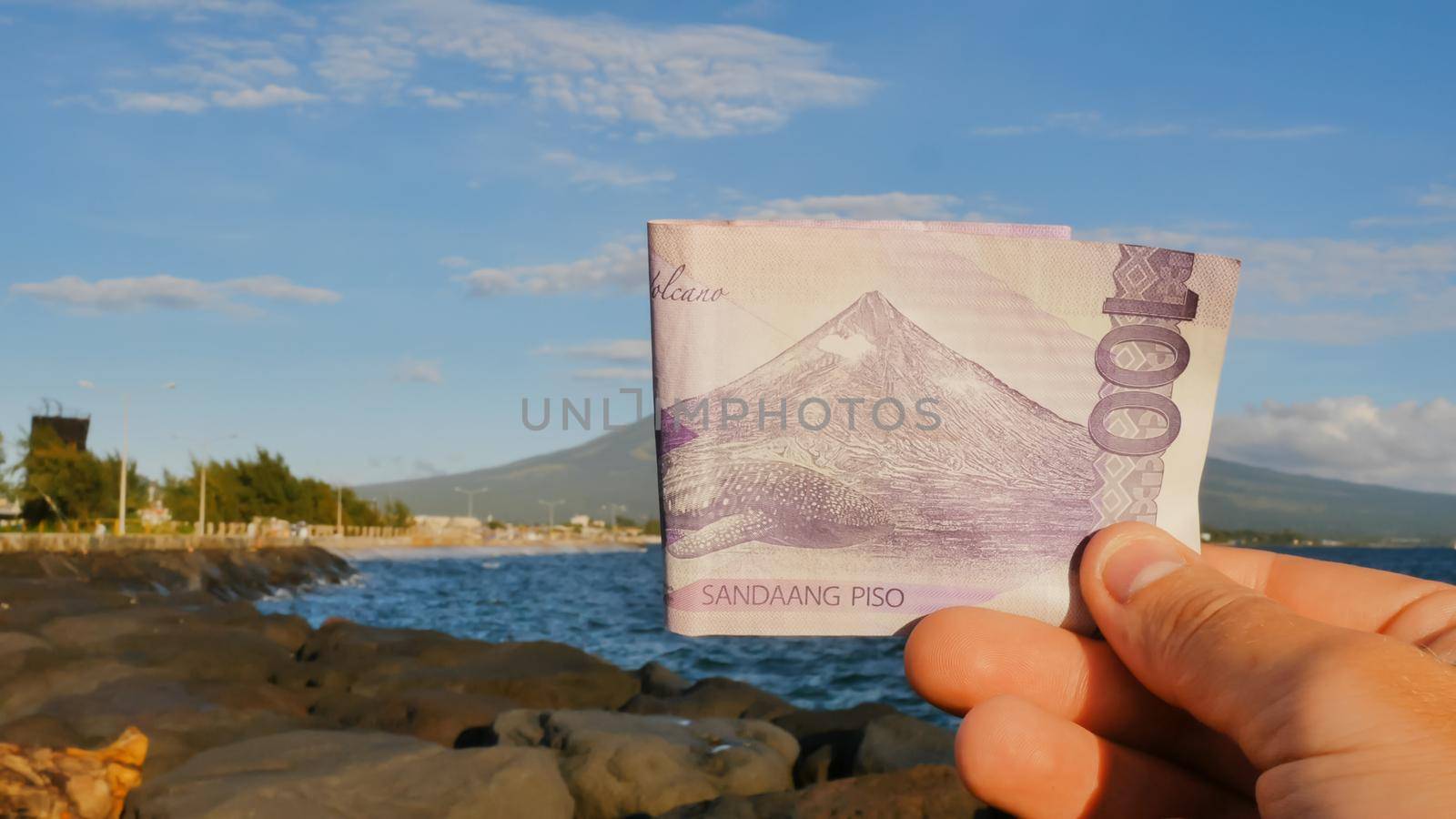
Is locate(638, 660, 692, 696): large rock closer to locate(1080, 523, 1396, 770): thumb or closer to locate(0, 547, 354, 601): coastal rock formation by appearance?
locate(1080, 523, 1396, 770): thumb

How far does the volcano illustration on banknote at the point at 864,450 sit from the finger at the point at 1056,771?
1.51 ft

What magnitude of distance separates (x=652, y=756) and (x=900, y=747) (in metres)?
2.16

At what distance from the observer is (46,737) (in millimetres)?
8305

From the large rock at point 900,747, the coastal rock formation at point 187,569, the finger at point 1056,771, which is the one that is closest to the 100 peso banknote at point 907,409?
the finger at point 1056,771

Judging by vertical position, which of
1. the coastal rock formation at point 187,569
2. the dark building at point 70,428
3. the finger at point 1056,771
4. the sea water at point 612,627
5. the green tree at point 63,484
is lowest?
the sea water at point 612,627


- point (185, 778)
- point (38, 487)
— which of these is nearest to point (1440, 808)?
point (185, 778)

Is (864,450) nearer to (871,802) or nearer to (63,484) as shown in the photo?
(871,802)

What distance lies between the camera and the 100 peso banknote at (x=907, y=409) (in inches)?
98.4

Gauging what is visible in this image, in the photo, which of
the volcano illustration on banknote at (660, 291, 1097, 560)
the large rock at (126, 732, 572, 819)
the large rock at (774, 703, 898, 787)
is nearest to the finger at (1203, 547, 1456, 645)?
the volcano illustration on banknote at (660, 291, 1097, 560)

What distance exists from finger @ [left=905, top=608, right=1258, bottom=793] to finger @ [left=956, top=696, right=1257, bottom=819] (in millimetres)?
54

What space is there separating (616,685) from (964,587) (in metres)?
11.0

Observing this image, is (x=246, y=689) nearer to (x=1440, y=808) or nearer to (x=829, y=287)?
(x=829, y=287)

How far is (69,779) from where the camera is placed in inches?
282

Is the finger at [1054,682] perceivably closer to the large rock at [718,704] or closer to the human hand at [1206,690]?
the human hand at [1206,690]
